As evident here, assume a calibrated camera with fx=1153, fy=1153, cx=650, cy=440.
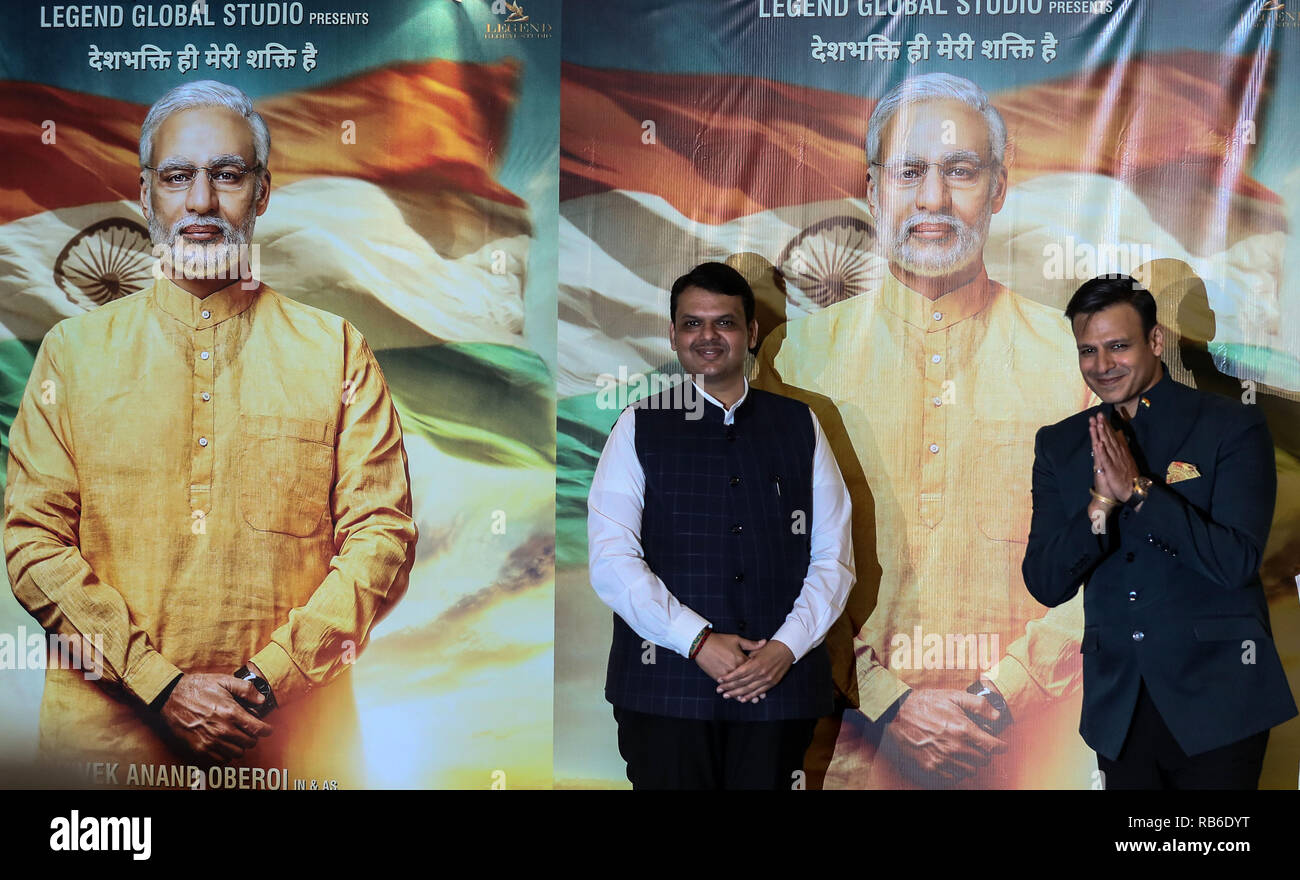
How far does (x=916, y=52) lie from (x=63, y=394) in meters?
3.20

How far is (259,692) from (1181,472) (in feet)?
10.0

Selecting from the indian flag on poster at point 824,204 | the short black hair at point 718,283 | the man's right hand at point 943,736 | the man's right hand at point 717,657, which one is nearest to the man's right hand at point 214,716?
the indian flag on poster at point 824,204

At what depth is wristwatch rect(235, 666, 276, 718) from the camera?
395 cm

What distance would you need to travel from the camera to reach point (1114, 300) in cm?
355

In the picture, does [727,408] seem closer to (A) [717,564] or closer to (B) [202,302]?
(A) [717,564]

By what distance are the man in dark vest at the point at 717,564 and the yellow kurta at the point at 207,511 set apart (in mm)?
933

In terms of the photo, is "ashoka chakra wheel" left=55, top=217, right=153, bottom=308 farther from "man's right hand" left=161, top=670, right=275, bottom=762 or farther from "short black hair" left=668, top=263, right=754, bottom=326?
"short black hair" left=668, top=263, right=754, bottom=326

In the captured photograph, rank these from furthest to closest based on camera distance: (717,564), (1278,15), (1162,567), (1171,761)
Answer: (1278,15) → (717,564) → (1162,567) → (1171,761)

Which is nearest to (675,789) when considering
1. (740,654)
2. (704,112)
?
(740,654)

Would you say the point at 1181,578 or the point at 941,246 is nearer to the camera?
the point at 1181,578

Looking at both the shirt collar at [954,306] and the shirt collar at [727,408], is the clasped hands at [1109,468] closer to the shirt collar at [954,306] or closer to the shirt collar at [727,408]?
the shirt collar at [954,306]

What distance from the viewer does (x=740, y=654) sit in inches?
133

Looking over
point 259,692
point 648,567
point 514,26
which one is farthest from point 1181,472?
point 259,692

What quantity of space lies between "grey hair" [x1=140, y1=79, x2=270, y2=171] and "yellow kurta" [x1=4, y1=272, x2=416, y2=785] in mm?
508
